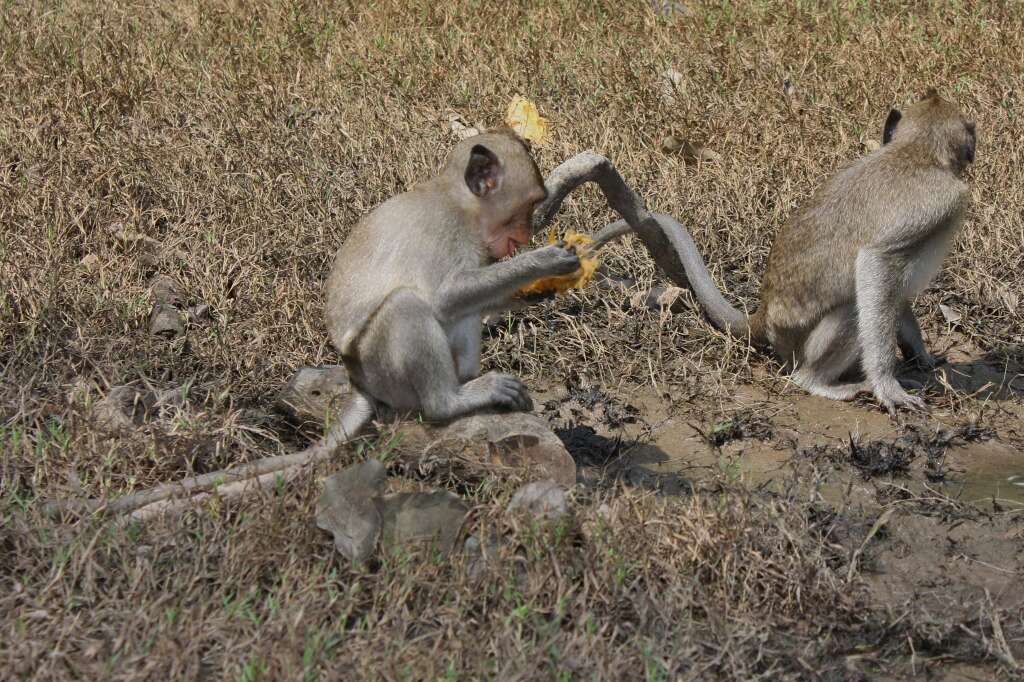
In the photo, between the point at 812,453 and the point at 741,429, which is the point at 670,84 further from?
the point at 812,453

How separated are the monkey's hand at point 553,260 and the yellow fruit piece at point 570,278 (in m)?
0.06

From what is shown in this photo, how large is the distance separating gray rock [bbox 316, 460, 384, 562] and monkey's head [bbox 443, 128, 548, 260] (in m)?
1.15

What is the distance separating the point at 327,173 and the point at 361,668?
4.00 m

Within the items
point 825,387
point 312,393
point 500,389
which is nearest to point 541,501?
point 500,389

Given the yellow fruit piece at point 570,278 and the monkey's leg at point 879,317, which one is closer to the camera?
the yellow fruit piece at point 570,278

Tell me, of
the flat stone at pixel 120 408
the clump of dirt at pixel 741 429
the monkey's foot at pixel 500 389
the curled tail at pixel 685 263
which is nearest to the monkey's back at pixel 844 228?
the curled tail at pixel 685 263

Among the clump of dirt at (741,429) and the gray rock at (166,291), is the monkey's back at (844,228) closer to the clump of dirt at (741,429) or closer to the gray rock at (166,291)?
the clump of dirt at (741,429)

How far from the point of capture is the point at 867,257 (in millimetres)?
6133

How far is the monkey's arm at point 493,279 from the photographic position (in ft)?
16.1

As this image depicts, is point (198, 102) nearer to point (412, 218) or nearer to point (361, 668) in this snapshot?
point (412, 218)

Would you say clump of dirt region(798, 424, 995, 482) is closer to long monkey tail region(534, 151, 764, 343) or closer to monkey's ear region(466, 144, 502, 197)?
long monkey tail region(534, 151, 764, 343)

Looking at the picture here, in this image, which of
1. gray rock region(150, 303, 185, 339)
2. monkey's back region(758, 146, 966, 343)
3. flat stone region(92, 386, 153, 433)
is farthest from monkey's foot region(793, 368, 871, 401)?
flat stone region(92, 386, 153, 433)

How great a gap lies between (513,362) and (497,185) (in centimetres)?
136

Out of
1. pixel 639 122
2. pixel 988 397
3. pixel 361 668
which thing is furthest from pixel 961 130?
pixel 361 668
